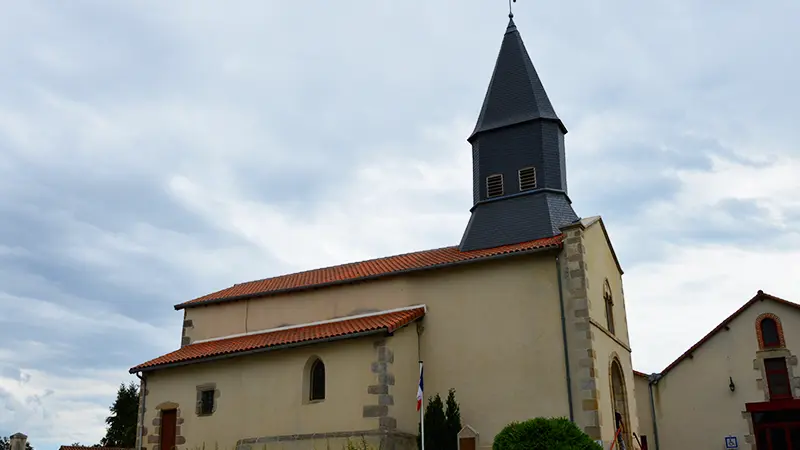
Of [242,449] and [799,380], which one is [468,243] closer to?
[242,449]

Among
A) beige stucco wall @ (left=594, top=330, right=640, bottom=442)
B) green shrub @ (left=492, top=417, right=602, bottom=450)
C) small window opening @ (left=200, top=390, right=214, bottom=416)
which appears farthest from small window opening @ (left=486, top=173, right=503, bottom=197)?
small window opening @ (left=200, top=390, right=214, bottom=416)

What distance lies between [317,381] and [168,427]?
18.4 feet

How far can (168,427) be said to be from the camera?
2195 cm

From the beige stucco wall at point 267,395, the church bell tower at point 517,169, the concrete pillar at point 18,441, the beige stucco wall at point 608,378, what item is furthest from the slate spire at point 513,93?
the concrete pillar at point 18,441

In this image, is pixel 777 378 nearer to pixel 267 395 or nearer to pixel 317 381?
pixel 317 381

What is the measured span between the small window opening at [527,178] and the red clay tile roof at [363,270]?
6.98 ft

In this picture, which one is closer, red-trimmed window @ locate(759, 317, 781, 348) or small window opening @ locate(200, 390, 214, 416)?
small window opening @ locate(200, 390, 214, 416)

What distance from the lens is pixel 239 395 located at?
20.6 meters

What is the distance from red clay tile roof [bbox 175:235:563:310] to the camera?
19469 millimetres

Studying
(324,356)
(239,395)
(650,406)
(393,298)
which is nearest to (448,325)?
(393,298)

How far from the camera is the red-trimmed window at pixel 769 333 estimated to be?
988 inches

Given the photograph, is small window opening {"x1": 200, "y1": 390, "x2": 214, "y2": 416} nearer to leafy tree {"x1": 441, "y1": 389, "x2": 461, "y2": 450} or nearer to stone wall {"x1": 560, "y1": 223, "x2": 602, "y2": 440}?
leafy tree {"x1": 441, "y1": 389, "x2": 461, "y2": 450}

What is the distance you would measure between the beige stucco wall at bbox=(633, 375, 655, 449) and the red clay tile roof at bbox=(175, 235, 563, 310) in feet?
33.3

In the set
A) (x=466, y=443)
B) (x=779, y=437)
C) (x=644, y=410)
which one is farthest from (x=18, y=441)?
(x=779, y=437)
